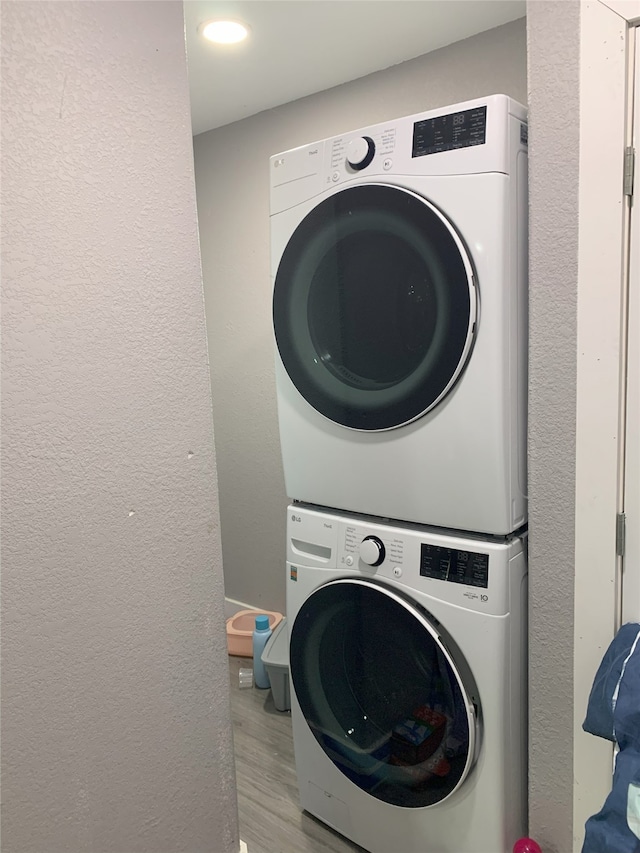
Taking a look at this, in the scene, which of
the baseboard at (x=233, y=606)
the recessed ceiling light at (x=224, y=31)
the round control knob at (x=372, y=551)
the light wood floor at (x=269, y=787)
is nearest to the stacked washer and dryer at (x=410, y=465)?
the round control knob at (x=372, y=551)

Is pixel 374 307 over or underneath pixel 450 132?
underneath

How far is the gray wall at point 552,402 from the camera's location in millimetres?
1237

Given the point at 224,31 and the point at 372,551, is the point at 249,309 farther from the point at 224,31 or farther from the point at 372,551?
the point at 372,551

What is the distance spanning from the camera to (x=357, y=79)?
7.23ft

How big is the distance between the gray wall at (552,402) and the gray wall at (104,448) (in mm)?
716

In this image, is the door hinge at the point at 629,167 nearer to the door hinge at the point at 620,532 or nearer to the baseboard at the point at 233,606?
the door hinge at the point at 620,532

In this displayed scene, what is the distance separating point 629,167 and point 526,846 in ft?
4.79

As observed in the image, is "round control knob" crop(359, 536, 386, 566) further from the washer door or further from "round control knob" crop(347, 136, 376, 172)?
"round control knob" crop(347, 136, 376, 172)

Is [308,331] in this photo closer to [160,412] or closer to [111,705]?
[160,412]

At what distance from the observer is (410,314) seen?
141 centimetres

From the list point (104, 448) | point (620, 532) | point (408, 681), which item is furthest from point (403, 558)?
point (104, 448)

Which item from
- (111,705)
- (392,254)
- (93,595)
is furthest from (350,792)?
(392,254)

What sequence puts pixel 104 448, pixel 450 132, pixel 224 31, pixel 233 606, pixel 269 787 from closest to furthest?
1. pixel 104 448
2. pixel 450 132
3. pixel 224 31
4. pixel 269 787
5. pixel 233 606

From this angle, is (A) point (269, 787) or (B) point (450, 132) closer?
(B) point (450, 132)
